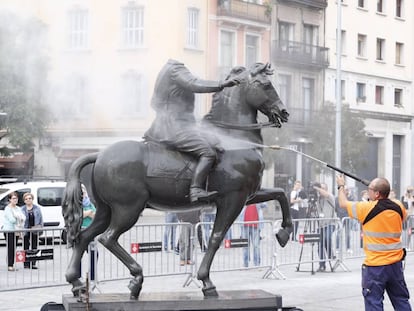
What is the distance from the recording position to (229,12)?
30.0 meters

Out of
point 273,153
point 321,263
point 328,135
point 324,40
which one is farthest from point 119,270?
point 324,40

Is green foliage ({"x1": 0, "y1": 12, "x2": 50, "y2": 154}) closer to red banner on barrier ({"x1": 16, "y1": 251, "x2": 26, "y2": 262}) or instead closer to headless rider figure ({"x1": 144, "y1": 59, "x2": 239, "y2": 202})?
red banner on barrier ({"x1": 16, "y1": 251, "x2": 26, "y2": 262})

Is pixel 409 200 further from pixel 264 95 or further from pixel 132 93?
pixel 264 95

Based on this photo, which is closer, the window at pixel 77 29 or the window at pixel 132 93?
the window at pixel 77 29

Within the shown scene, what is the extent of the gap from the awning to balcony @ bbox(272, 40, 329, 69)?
13027 mm

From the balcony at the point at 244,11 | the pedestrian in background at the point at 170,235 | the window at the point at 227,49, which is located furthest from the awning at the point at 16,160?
the pedestrian in background at the point at 170,235

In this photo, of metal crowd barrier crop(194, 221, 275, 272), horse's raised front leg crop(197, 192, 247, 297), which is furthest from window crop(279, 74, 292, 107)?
horse's raised front leg crop(197, 192, 247, 297)

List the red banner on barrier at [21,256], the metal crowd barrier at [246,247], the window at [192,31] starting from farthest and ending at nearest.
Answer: the window at [192,31]
the metal crowd barrier at [246,247]
the red banner on barrier at [21,256]

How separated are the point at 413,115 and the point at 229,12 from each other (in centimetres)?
2577

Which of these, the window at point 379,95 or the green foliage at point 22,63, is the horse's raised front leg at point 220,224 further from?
the window at point 379,95

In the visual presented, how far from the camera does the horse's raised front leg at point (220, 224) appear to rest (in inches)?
370

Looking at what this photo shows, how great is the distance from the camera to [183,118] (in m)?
9.49

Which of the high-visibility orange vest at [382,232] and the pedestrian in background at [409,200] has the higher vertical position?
the high-visibility orange vest at [382,232]

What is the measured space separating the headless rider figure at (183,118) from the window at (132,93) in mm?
3428
